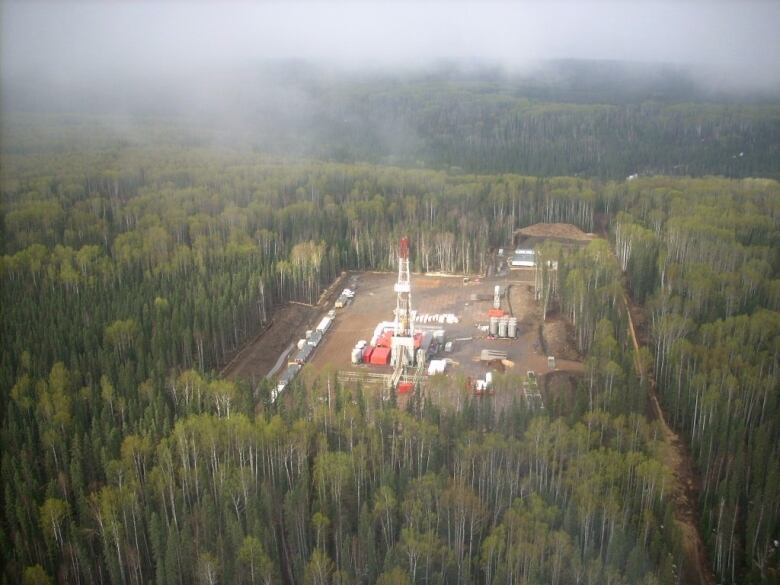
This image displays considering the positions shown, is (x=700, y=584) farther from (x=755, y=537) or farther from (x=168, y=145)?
(x=168, y=145)

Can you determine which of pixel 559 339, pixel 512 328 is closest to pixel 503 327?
pixel 512 328

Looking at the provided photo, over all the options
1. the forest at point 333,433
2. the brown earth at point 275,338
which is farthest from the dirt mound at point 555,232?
the brown earth at point 275,338

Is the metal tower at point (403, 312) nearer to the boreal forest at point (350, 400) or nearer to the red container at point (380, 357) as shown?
the red container at point (380, 357)

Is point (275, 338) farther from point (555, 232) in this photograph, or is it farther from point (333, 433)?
point (555, 232)

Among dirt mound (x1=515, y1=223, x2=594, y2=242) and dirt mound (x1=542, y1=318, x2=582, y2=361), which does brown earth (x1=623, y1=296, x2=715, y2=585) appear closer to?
dirt mound (x1=542, y1=318, x2=582, y2=361)

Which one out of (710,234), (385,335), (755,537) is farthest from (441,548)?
(710,234)

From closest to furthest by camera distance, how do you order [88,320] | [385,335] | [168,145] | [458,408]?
[458,408] → [88,320] → [385,335] → [168,145]
